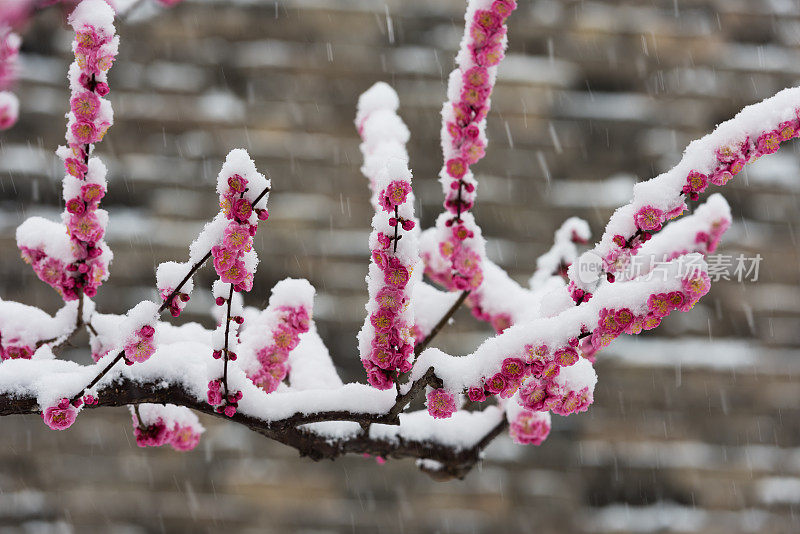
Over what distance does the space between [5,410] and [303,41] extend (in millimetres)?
1514

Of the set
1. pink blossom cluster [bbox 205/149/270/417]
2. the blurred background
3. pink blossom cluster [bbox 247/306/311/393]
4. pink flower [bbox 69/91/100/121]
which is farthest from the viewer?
the blurred background

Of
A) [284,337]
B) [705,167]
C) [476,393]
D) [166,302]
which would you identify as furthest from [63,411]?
[705,167]

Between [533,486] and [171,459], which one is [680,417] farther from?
[171,459]

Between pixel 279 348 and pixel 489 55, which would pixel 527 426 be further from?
pixel 489 55

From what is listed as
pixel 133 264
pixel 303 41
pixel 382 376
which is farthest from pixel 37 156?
pixel 382 376

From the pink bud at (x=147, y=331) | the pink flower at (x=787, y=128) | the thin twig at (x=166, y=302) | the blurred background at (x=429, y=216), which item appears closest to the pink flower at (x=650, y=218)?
the pink flower at (x=787, y=128)

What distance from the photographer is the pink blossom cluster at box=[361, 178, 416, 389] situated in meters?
0.58

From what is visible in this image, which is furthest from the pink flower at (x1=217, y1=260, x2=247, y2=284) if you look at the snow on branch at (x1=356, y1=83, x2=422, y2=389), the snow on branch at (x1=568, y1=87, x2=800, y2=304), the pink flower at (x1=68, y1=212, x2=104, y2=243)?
the snow on branch at (x1=568, y1=87, x2=800, y2=304)

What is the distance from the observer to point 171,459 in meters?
1.88

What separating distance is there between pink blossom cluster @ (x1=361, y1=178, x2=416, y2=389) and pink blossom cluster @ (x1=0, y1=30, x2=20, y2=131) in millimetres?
384

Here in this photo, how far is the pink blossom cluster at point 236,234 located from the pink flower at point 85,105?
0.64 ft

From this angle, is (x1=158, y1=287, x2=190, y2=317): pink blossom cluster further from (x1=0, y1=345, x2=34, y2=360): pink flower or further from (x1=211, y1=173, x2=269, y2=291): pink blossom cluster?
(x1=0, y1=345, x2=34, y2=360): pink flower

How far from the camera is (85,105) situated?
66 cm

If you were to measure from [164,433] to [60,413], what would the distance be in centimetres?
21
